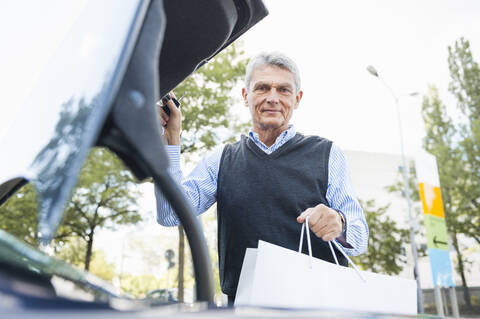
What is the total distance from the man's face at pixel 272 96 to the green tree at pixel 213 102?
22.2ft

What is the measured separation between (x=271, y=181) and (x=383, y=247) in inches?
643

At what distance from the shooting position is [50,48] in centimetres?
104

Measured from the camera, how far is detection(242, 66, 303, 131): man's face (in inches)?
61.2

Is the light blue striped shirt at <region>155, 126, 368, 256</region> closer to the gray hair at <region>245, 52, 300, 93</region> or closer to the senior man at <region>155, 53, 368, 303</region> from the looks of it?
the senior man at <region>155, 53, 368, 303</region>

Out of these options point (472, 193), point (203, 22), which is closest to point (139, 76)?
point (203, 22)

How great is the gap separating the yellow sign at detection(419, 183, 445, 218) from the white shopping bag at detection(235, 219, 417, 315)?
8983mm

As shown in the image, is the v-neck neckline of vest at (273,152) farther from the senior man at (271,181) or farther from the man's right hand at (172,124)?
the man's right hand at (172,124)

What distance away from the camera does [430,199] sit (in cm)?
A: 926

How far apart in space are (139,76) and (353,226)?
3.24 ft

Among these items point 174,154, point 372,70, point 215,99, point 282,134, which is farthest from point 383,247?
point 174,154

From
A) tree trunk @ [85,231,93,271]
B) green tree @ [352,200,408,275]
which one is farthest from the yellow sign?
tree trunk @ [85,231,93,271]

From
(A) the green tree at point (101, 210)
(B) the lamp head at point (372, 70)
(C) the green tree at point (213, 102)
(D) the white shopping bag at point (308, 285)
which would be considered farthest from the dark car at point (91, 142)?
(B) the lamp head at point (372, 70)

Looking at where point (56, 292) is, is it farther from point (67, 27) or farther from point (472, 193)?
point (472, 193)

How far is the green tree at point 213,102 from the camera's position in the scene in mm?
8625
